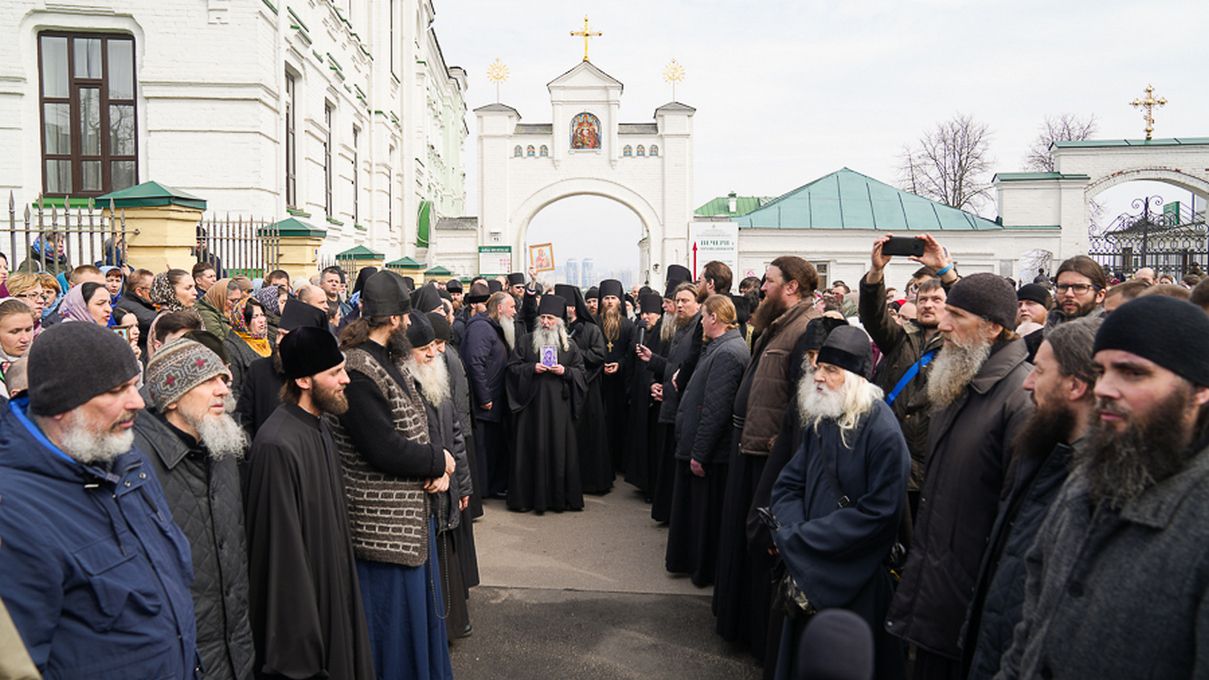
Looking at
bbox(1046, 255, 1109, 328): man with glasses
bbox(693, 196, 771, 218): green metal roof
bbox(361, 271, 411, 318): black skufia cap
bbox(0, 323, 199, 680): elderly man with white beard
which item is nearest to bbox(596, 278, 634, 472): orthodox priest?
bbox(1046, 255, 1109, 328): man with glasses

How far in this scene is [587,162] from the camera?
105ft

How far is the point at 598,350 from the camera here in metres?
9.73

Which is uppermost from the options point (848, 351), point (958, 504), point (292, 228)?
point (292, 228)

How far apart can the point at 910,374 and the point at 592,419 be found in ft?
17.2

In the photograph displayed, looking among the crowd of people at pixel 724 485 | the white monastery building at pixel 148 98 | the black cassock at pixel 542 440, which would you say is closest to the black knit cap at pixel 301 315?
the crowd of people at pixel 724 485

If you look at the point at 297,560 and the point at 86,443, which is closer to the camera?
the point at 86,443

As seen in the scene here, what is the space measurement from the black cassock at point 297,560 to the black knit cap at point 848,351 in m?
2.31

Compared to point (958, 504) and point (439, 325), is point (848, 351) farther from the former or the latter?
point (439, 325)

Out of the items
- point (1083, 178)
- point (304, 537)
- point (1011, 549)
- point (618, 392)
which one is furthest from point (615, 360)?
point (1083, 178)

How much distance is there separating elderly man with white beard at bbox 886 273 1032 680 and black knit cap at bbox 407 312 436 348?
2837 millimetres

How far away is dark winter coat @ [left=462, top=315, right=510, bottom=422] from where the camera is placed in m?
8.99

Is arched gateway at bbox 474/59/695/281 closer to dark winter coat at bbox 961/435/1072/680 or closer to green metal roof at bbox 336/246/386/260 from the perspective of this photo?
green metal roof at bbox 336/246/386/260

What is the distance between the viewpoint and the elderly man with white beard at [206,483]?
3.14 m

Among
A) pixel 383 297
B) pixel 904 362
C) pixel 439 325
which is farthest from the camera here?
pixel 439 325
